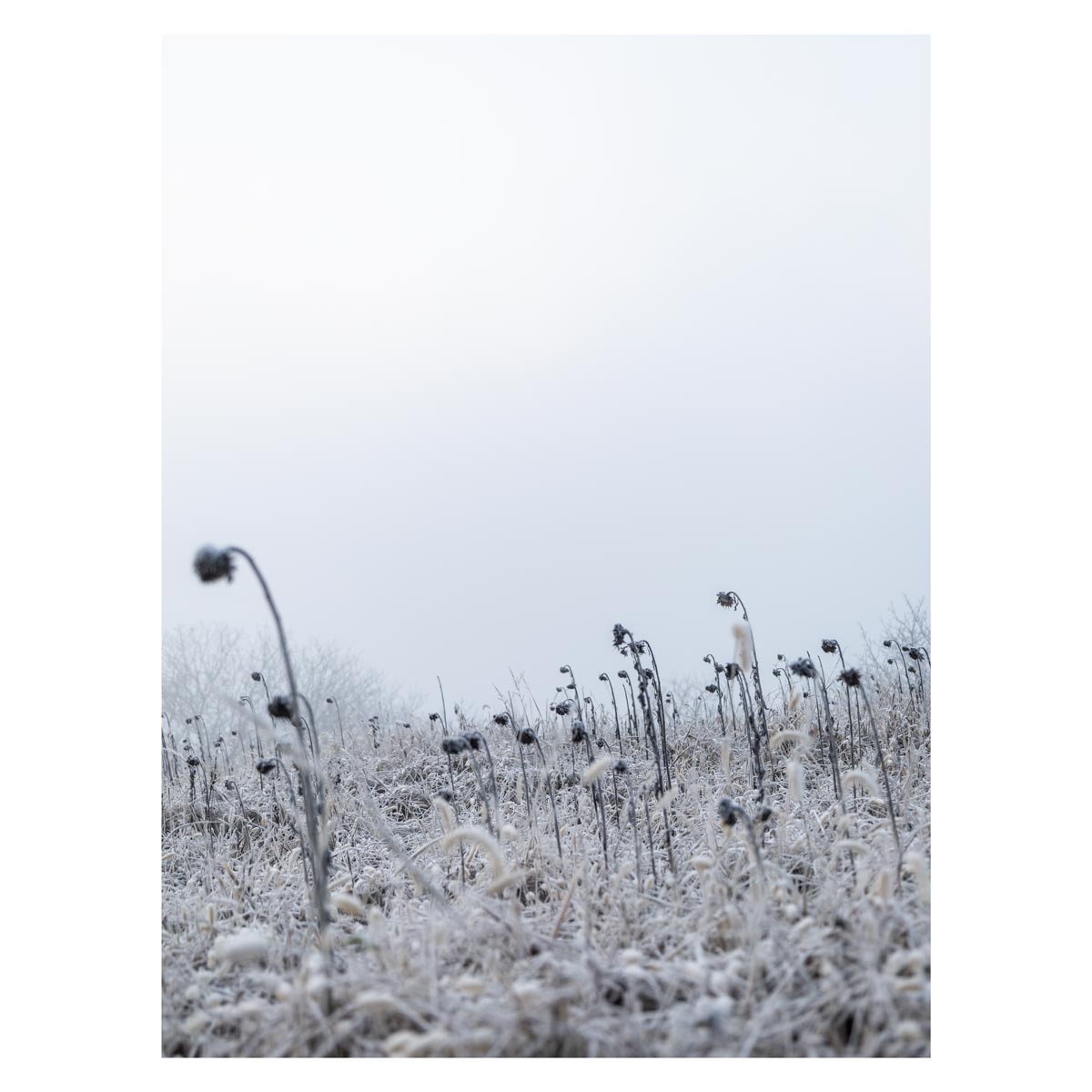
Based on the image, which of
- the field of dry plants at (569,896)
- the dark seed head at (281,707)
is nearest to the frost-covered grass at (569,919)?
the field of dry plants at (569,896)

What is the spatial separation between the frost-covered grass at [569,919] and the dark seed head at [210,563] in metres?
0.25

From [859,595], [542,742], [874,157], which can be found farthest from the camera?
[859,595]

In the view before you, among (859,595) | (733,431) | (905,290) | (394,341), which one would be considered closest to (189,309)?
(394,341)

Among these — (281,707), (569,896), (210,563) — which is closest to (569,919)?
(569,896)

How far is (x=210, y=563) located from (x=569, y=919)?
0.98 metres

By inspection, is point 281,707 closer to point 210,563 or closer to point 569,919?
point 210,563

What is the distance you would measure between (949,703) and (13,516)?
1978 mm

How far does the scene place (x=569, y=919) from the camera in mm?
1780

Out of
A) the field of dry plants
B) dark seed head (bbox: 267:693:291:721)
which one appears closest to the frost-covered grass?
the field of dry plants

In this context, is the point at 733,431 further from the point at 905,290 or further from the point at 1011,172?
the point at 1011,172

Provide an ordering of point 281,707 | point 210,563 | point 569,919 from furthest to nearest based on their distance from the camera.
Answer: point 569,919 → point 281,707 → point 210,563

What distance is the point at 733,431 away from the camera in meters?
2.80

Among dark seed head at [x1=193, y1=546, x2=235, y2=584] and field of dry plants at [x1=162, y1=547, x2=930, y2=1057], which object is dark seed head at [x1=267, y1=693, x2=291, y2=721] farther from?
dark seed head at [x1=193, y1=546, x2=235, y2=584]

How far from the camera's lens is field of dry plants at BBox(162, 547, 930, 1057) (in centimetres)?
135
